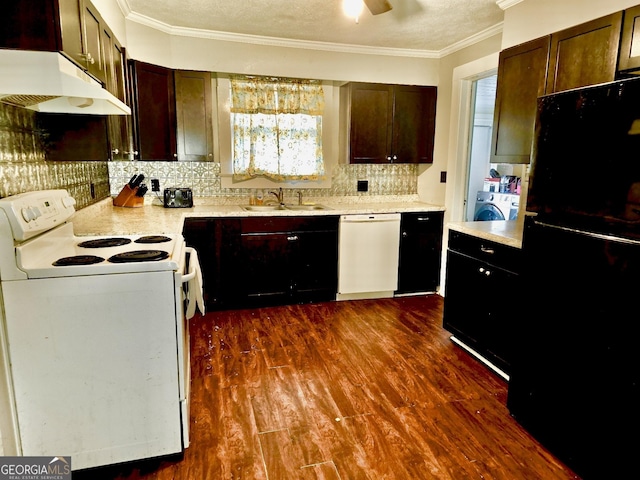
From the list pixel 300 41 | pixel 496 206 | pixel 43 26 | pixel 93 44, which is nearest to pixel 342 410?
pixel 43 26

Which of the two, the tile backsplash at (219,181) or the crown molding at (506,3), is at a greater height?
the crown molding at (506,3)

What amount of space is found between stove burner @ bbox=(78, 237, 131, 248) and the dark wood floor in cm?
97

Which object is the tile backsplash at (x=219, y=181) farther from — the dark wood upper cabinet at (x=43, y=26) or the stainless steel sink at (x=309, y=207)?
the dark wood upper cabinet at (x=43, y=26)

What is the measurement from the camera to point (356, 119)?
4.02 m

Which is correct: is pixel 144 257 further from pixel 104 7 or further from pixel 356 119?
pixel 356 119

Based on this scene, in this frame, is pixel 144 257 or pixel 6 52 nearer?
pixel 6 52

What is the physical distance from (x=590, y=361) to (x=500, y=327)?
34.0 inches

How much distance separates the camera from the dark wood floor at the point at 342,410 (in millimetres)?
1850

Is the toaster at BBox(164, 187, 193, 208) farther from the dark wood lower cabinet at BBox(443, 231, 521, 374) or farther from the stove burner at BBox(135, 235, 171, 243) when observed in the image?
the dark wood lower cabinet at BBox(443, 231, 521, 374)

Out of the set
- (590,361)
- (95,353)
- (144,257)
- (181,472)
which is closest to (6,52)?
(144,257)

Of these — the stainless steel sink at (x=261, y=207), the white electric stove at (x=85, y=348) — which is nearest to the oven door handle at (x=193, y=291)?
the white electric stove at (x=85, y=348)

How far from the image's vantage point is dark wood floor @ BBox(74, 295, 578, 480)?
1.85 metres

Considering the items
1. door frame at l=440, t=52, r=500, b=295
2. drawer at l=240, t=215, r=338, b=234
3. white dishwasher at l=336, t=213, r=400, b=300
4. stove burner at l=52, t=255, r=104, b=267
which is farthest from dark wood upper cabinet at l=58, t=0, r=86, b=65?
door frame at l=440, t=52, r=500, b=295

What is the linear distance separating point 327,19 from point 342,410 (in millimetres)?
2881
